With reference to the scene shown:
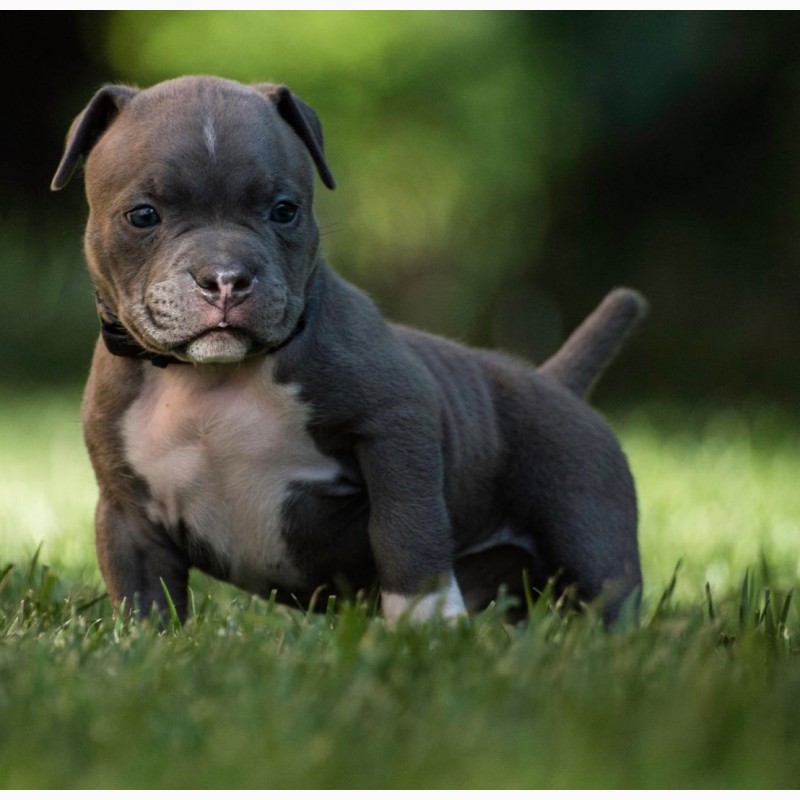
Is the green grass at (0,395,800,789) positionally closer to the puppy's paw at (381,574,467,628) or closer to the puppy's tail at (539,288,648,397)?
the puppy's paw at (381,574,467,628)

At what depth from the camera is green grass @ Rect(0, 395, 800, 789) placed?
229 centimetres

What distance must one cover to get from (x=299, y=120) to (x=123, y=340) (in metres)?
0.73

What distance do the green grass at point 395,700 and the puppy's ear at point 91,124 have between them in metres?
1.04

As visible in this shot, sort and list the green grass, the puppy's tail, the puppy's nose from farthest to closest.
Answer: the puppy's tail < the puppy's nose < the green grass

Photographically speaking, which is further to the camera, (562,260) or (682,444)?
(562,260)

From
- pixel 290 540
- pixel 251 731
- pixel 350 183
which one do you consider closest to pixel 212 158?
pixel 290 540

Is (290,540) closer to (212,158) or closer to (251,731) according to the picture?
(212,158)

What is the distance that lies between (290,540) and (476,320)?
9.38 metres

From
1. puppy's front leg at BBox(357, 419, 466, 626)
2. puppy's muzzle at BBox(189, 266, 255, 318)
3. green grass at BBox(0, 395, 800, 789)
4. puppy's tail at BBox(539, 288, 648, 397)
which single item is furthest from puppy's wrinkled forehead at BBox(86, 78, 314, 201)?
puppy's tail at BBox(539, 288, 648, 397)

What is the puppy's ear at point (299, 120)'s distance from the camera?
387 centimetres

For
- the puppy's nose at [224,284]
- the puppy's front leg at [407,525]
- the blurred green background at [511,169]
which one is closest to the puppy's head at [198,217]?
the puppy's nose at [224,284]
